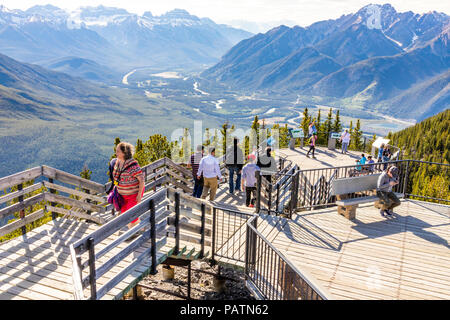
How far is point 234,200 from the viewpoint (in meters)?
13.0

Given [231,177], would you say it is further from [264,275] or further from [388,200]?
[264,275]

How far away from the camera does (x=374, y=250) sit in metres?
8.73

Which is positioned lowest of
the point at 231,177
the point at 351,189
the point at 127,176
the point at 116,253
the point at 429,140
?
the point at 429,140

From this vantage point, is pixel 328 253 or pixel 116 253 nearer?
pixel 116 253

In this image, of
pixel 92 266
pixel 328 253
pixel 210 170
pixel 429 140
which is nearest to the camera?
pixel 92 266

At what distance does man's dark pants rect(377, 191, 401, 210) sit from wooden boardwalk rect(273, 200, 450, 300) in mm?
368

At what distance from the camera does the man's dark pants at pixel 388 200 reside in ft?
34.4

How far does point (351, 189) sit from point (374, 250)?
2.32m

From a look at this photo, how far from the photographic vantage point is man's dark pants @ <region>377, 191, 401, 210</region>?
10492 mm

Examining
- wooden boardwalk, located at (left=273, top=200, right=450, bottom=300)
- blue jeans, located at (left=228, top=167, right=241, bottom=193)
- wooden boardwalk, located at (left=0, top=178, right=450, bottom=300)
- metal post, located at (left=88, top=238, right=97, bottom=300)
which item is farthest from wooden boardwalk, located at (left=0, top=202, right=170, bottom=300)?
blue jeans, located at (left=228, top=167, right=241, bottom=193)

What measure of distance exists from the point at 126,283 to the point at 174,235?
158 cm

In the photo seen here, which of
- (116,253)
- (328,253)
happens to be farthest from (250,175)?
(116,253)

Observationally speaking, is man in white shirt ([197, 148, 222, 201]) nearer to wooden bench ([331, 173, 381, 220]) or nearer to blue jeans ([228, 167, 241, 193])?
blue jeans ([228, 167, 241, 193])
